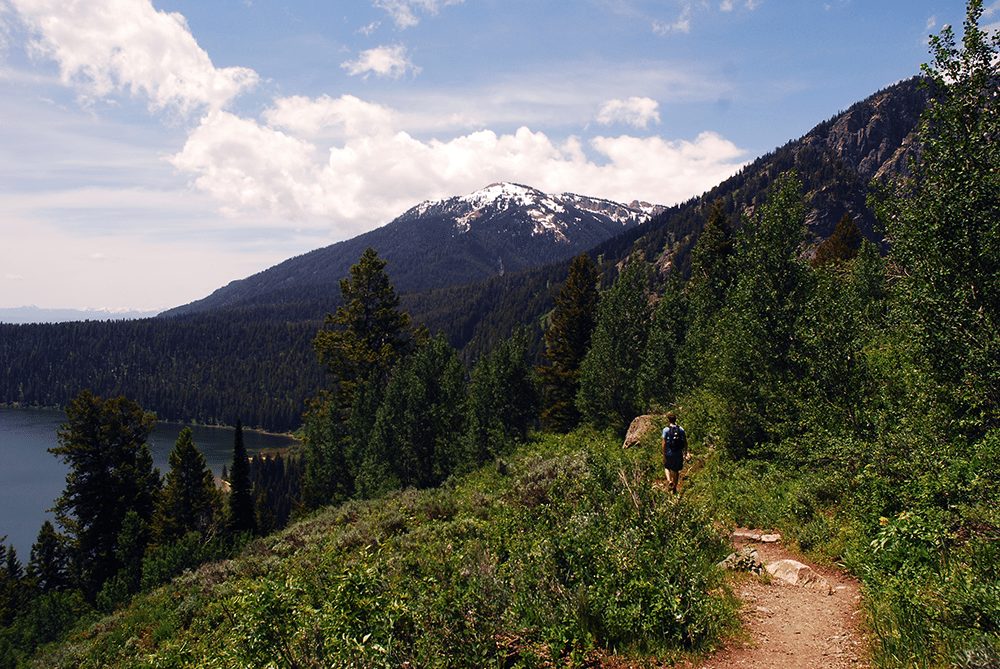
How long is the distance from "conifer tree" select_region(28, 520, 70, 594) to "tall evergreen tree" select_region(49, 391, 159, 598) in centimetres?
740

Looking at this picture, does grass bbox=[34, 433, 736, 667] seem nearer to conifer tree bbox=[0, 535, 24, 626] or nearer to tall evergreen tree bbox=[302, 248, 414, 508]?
tall evergreen tree bbox=[302, 248, 414, 508]

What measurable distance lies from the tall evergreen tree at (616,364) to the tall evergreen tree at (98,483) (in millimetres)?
36305

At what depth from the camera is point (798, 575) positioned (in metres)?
8.88

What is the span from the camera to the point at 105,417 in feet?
140

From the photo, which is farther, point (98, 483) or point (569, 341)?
point (569, 341)

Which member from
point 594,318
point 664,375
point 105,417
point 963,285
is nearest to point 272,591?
point 963,285

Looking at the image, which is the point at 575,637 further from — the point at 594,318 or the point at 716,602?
the point at 594,318

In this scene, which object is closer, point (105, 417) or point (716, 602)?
point (716, 602)

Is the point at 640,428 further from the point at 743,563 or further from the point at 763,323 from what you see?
the point at 743,563

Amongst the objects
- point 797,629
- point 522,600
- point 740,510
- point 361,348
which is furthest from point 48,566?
point 797,629

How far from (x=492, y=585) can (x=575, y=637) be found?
128 cm

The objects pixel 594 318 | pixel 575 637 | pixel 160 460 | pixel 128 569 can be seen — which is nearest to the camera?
pixel 575 637

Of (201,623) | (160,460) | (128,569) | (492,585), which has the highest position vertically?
(492,585)

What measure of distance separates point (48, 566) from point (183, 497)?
19094mm
